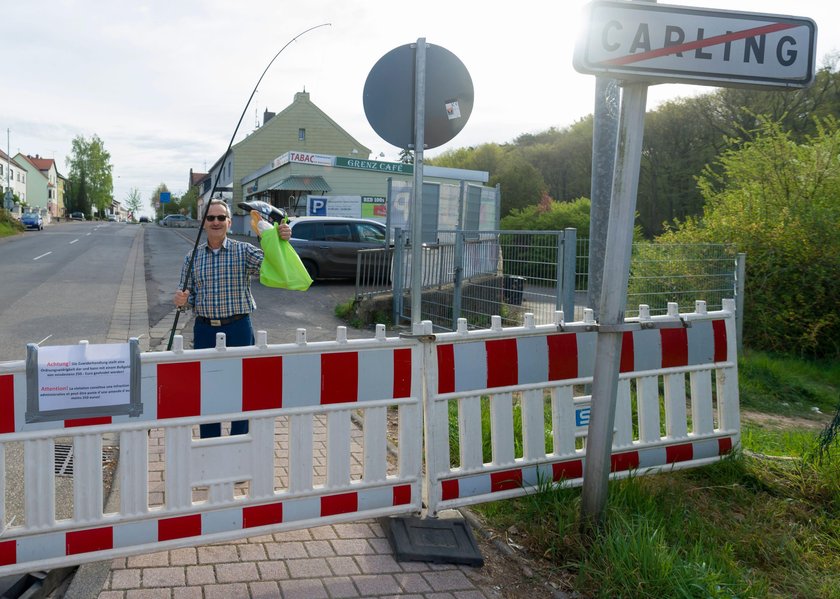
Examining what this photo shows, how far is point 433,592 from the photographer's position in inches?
133

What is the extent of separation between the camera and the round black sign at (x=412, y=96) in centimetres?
470

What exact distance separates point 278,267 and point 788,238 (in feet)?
29.1

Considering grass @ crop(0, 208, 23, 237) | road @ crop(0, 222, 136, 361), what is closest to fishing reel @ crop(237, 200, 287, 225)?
road @ crop(0, 222, 136, 361)

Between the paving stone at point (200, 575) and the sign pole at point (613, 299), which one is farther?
the sign pole at point (613, 299)

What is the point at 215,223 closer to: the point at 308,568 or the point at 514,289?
the point at 308,568

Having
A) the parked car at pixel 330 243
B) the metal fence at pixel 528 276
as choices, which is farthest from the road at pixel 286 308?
the metal fence at pixel 528 276

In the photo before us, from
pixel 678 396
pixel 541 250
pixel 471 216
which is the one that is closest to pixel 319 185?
pixel 471 216

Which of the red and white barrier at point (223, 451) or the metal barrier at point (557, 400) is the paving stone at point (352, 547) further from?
the metal barrier at point (557, 400)

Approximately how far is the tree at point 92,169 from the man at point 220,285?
134852mm

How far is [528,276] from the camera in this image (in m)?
8.54

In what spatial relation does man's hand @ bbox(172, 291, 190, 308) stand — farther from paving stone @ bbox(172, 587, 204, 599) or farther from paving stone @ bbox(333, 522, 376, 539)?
paving stone @ bbox(172, 587, 204, 599)

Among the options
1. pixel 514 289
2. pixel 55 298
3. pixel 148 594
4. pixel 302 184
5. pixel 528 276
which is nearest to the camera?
pixel 148 594

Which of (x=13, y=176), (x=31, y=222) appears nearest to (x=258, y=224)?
(x=31, y=222)

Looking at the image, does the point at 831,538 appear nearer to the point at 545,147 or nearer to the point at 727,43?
the point at 727,43
